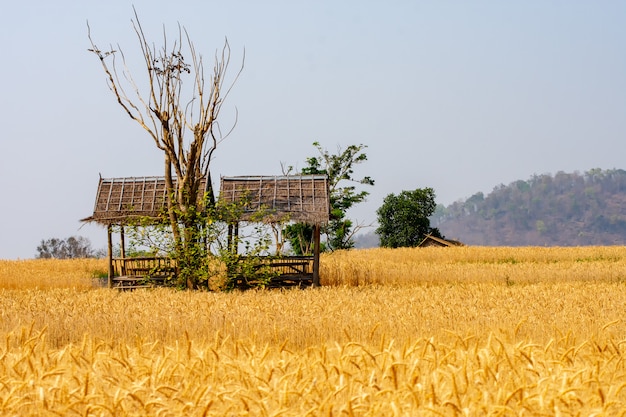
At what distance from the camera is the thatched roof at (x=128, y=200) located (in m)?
24.2

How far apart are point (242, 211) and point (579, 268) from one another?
14.7 m

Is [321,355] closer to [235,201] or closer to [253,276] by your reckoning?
[253,276]

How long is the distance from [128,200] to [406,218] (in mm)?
37131

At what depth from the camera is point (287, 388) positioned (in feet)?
18.1

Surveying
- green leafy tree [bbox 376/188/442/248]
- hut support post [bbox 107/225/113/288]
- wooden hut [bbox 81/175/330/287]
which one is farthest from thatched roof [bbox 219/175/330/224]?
green leafy tree [bbox 376/188/442/248]

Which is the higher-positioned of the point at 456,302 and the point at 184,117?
the point at 184,117

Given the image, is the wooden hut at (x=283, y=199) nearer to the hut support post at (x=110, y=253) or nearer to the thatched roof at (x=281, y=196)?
the thatched roof at (x=281, y=196)

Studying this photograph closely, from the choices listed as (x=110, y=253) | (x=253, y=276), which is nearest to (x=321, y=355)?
(x=253, y=276)

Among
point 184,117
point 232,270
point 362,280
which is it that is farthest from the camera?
point 362,280

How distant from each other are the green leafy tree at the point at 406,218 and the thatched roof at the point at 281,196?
34.5 metres

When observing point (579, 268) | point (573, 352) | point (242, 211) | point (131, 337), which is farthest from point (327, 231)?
point (573, 352)

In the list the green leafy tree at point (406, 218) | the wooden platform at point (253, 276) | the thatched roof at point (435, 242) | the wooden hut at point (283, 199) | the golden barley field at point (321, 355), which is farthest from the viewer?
the green leafy tree at point (406, 218)

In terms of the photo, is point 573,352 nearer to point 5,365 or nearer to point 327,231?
point 5,365

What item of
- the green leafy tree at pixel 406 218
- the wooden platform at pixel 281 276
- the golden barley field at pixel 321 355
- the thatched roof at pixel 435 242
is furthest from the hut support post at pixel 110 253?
the green leafy tree at pixel 406 218
